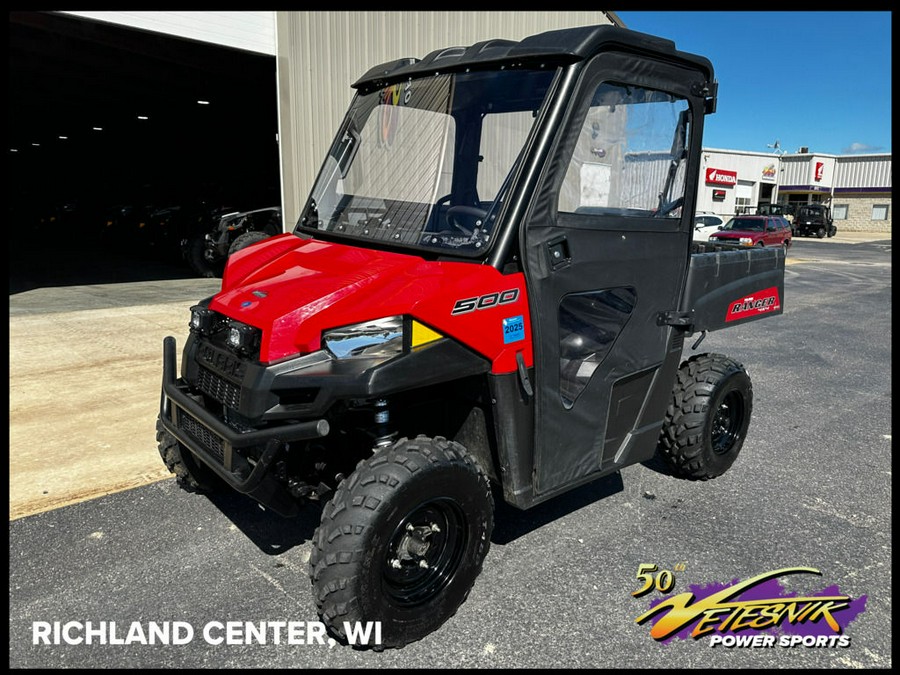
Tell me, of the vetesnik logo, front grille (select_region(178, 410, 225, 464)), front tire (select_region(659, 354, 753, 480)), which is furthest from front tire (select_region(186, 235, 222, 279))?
the vetesnik logo

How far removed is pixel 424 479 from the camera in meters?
2.55

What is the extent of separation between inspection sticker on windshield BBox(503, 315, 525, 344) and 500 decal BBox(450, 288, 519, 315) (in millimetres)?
81

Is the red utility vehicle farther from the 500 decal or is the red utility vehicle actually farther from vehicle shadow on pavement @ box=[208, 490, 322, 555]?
vehicle shadow on pavement @ box=[208, 490, 322, 555]

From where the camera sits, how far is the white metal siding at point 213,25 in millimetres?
9047

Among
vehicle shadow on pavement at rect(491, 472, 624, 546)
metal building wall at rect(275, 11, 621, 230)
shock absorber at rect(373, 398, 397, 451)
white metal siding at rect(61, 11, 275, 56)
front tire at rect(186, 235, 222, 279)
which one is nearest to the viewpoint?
shock absorber at rect(373, 398, 397, 451)

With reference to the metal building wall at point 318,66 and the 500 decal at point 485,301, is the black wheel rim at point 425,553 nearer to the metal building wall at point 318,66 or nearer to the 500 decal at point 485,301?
the 500 decal at point 485,301

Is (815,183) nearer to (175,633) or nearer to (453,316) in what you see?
(453,316)

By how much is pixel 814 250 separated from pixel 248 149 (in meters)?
23.2

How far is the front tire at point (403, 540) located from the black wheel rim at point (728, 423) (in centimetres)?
215

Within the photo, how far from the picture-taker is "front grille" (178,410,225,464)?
8.99 feet

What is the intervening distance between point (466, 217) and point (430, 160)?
49 cm

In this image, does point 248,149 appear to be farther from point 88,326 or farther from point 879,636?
point 879,636

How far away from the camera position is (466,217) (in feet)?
9.35

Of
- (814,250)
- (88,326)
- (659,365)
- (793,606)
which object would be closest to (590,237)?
(659,365)
